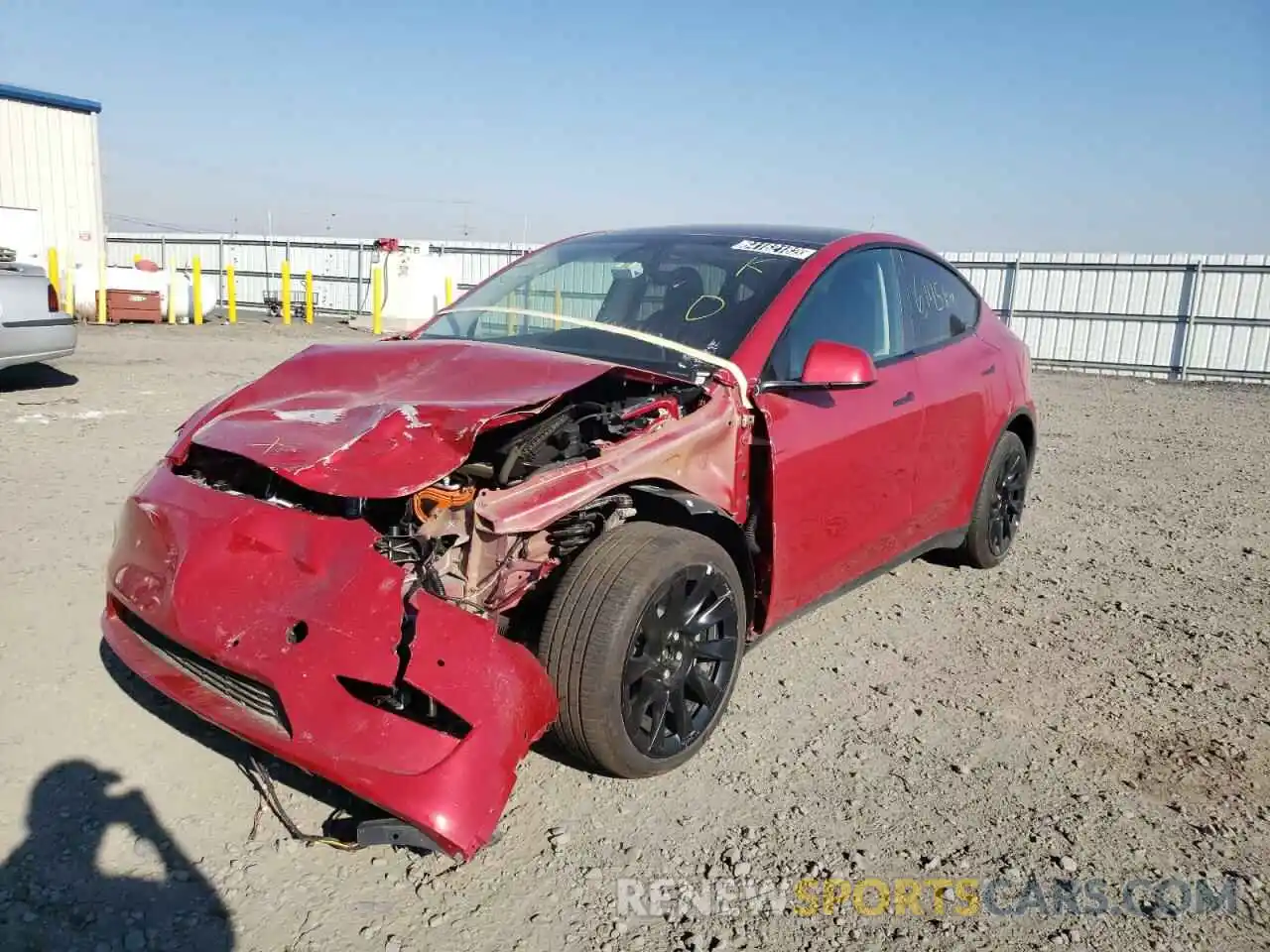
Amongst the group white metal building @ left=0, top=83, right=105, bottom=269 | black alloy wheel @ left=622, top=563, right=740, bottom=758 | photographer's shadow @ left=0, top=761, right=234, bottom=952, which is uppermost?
white metal building @ left=0, top=83, right=105, bottom=269

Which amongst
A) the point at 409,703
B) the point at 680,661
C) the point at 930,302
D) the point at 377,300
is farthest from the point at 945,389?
the point at 377,300

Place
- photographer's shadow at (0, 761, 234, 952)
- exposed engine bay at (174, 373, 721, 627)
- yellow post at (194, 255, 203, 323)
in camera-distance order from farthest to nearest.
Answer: yellow post at (194, 255, 203, 323)
exposed engine bay at (174, 373, 721, 627)
photographer's shadow at (0, 761, 234, 952)

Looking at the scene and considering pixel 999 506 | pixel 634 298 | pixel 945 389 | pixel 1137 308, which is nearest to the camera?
pixel 634 298

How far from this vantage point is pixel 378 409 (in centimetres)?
264

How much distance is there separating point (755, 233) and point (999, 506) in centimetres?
202

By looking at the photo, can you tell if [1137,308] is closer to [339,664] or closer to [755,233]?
[755,233]

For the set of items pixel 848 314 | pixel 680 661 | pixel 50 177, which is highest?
pixel 50 177

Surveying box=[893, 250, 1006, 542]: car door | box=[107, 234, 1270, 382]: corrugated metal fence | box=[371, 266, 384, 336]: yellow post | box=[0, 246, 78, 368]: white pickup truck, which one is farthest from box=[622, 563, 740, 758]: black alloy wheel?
box=[107, 234, 1270, 382]: corrugated metal fence

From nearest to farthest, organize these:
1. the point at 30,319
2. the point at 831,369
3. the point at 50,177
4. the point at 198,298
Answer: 1. the point at 831,369
2. the point at 30,319
3. the point at 198,298
4. the point at 50,177

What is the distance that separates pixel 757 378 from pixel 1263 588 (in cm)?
334

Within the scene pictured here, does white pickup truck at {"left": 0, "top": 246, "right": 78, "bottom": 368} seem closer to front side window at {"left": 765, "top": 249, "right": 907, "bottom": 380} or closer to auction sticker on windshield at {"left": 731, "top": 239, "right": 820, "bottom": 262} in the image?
auction sticker on windshield at {"left": 731, "top": 239, "right": 820, "bottom": 262}

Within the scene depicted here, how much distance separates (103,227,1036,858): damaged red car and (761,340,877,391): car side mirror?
0.01m

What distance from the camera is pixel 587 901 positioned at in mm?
2227

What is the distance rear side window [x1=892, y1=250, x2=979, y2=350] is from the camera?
13.2 feet
